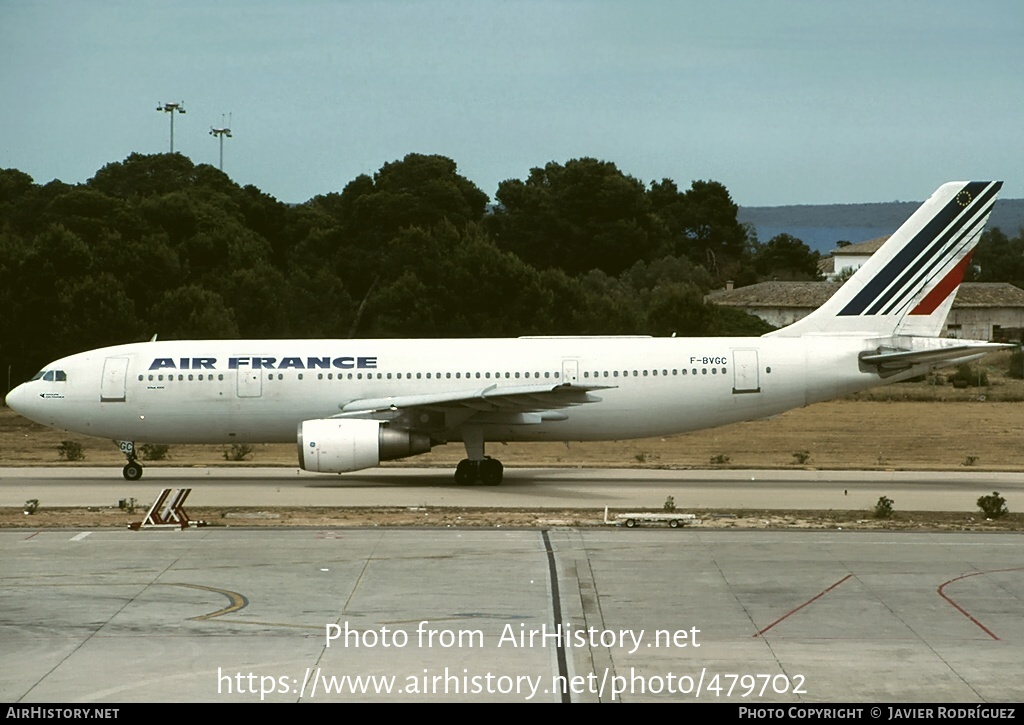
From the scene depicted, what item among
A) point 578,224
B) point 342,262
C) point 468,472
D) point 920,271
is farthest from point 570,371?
point 578,224

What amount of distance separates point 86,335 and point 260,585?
40.7 metres

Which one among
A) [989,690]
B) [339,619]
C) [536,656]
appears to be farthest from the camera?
[339,619]

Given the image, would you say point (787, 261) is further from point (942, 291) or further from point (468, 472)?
point (468, 472)

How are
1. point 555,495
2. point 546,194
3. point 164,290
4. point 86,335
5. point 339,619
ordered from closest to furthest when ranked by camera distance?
point 339,619
point 555,495
point 86,335
point 164,290
point 546,194

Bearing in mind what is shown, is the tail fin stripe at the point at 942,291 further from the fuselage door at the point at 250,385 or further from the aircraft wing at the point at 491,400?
the fuselage door at the point at 250,385

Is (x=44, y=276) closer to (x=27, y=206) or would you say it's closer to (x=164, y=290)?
(x=164, y=290)

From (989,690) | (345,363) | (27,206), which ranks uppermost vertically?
(27,206)

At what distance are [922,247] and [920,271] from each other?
1.93 ft

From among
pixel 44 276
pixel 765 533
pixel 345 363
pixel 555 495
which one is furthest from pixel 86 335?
pixel 765 533

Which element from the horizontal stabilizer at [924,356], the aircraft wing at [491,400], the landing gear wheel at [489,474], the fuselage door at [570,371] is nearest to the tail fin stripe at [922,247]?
the horizontal stabilizer at [924,356]

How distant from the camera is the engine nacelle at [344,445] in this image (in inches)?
1168

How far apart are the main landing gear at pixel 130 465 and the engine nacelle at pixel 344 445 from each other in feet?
16.4

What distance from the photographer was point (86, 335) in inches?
2232

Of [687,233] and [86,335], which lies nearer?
[86,335]
